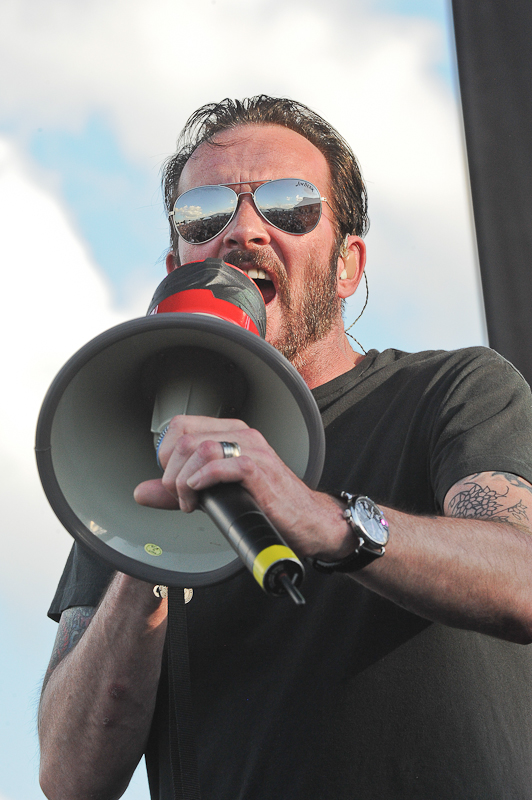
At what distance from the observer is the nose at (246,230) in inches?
99.4

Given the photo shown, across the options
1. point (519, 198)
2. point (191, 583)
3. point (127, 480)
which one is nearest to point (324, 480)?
point (127, 480)

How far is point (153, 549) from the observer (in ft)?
4.64

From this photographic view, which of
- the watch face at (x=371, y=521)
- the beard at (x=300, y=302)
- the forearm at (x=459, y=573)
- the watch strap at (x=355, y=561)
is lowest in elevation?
the forearm at (x=459, y=573)

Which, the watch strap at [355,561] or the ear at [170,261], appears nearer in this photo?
the watch strap at [355,561]

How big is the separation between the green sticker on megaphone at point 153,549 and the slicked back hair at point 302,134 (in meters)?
1.78

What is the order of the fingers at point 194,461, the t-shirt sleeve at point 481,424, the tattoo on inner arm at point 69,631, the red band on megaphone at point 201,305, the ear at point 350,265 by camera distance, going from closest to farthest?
1. the fingers at point 194,461
2. the red band on megaphone at point 201,305
3. the t-shirt sleeve at point 481,424
4. the tattoo on inner arm at point 69,631
5. the ear at point 350,265

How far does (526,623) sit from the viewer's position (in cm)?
145

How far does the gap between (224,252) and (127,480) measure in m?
1.20

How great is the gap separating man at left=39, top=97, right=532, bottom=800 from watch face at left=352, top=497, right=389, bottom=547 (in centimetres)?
2

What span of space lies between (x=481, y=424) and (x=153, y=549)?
82 centimetres

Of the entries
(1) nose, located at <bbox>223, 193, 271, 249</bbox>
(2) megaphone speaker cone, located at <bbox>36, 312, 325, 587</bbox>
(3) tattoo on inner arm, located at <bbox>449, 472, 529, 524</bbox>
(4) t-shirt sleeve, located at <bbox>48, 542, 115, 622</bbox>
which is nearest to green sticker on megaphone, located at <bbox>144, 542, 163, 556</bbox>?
(2) megaphone speaker cone, located at <bbox>36, 312, 325, 587</bbox>

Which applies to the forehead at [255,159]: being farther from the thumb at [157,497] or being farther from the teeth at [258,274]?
the thumb at [157,497]

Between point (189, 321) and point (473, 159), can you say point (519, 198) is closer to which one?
point (473, 159)

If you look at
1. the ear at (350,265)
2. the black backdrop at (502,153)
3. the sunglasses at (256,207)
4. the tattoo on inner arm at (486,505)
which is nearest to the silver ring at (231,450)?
the tattoo on inner arm at (486,505)
